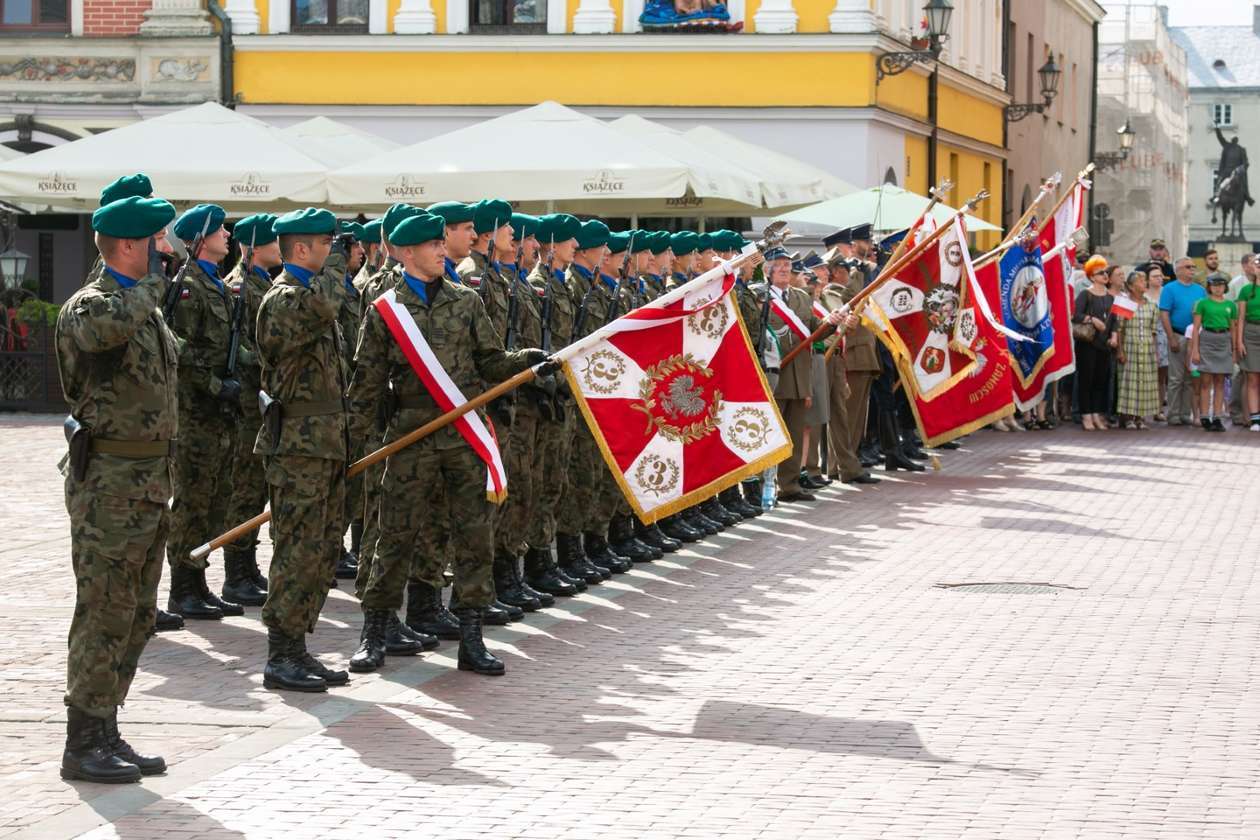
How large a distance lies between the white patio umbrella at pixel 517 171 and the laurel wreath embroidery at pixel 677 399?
6960 mm

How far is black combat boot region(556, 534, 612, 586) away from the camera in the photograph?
43.8ft

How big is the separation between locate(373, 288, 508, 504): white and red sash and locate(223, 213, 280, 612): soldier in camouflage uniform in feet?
6.23

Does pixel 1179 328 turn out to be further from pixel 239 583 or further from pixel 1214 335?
pixel 239 583

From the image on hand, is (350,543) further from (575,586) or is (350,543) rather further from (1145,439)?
(1145,439)

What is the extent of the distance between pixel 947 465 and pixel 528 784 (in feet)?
46.9

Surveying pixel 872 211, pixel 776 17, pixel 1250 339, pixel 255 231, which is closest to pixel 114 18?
pixel 776 17

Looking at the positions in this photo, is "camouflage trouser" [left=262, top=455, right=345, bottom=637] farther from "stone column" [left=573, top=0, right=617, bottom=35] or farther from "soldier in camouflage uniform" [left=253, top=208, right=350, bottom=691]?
"stone column" [left=573, top=0, right=617, bottom=35]

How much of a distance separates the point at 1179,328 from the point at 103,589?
21061mm

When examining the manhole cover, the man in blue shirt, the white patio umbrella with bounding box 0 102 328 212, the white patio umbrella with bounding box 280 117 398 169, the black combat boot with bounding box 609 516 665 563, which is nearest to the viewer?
the manhole cover

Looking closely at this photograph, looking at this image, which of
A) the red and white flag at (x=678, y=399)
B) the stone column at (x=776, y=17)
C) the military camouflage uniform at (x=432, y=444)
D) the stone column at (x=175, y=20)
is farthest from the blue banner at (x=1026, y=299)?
the stone column at (x=175, y=20)

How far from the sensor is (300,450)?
970 cm

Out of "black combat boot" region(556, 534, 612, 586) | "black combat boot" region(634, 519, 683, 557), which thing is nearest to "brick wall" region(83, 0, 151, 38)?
"black combat boot" region(634, 519, 683, 557)

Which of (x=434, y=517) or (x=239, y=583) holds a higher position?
(x=434, y=517)

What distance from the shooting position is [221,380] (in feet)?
38.4
